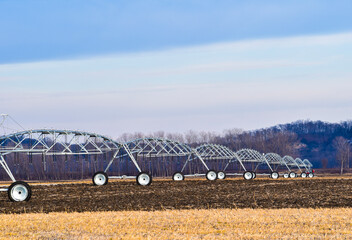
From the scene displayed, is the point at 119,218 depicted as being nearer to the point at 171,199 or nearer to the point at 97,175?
the point at 171,199

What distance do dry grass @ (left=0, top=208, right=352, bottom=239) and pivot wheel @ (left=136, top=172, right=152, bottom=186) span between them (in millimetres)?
25068

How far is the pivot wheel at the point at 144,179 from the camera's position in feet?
161

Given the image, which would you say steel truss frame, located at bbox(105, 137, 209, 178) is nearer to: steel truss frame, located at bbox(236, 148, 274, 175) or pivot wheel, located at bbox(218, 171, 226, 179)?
pivot wheel, located at bbox(218, 171, 226, 179)

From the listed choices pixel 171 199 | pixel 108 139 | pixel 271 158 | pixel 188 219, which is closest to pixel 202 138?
pixel 271 158

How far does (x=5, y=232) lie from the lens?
1814 cm

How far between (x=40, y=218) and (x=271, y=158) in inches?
3490

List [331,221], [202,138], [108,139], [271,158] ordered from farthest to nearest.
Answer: [202,138] < [271,158] < [108,139] < [331,221]

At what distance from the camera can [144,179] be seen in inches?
1945

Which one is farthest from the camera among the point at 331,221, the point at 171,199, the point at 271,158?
the point at 271,158

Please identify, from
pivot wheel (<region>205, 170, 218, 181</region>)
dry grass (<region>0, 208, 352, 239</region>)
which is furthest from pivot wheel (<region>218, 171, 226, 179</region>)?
dry grass (<region>0, 208, 352, 239</region>)

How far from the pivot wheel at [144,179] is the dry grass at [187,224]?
82.2 ft

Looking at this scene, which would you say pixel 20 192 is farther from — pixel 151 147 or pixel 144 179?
pixel 151 147

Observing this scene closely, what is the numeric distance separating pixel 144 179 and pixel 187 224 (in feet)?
99.0

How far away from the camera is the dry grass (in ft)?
55.7
